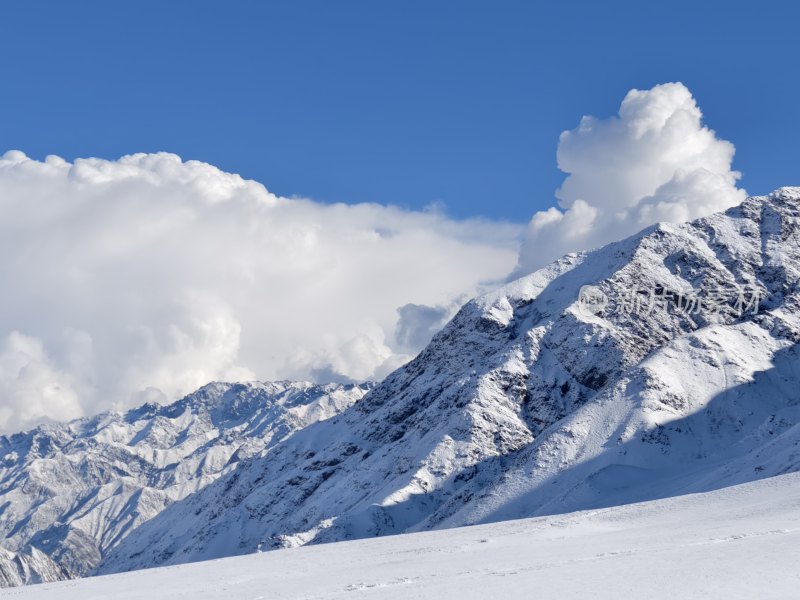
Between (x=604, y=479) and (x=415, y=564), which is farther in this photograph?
(x=604, y=479)

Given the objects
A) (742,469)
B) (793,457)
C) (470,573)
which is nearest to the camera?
(470,573)

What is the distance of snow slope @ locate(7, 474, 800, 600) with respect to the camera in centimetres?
4646

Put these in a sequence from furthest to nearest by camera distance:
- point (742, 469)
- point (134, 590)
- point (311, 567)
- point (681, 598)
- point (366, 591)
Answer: point (742, 469) < point (311, 567) < point (134, 590) < point (366, 591) < point (681, 598)

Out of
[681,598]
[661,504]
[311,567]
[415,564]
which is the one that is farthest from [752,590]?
[661,504]

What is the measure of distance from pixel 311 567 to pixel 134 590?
11.8 metres

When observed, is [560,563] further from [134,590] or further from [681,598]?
[134,590]

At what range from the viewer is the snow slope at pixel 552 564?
152 feet

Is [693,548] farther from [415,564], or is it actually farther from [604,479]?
[604,479]

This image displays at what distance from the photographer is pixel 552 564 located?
5641 cm

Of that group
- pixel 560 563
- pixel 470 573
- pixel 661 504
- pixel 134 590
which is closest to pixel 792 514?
pixel 661 504

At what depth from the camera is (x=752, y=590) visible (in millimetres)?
42156

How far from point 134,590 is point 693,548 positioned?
33.2m

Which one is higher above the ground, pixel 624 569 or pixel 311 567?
pixel 311 567

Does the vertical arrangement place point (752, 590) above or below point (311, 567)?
below
